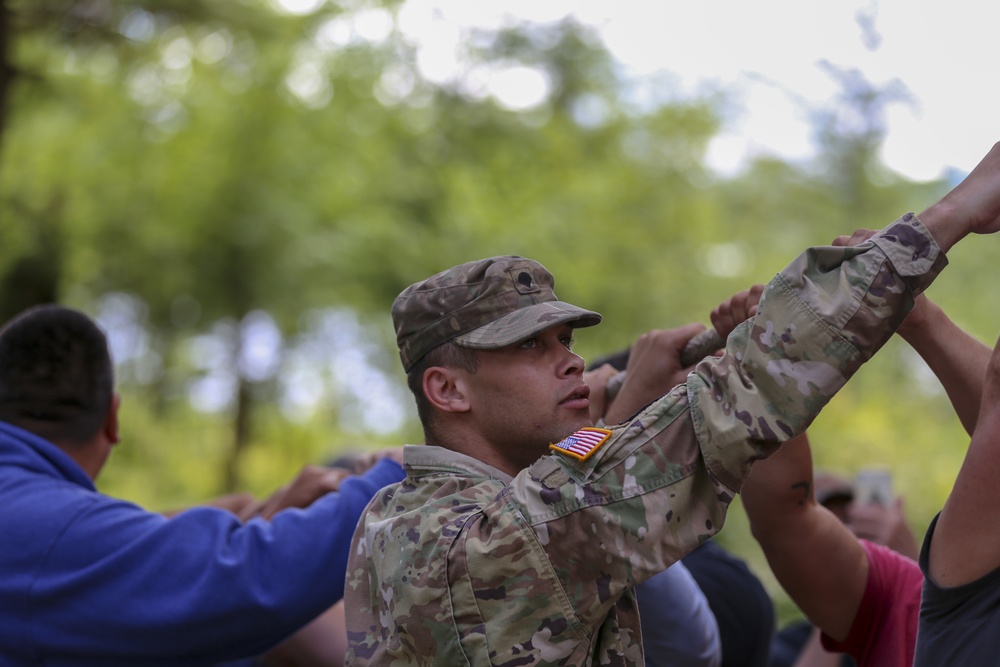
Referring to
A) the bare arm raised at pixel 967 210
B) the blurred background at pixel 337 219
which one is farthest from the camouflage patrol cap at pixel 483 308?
the blurred background at pixel 337 219

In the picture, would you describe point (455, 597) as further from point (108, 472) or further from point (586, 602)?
point (108, 472)

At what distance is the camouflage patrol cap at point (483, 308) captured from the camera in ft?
6.44

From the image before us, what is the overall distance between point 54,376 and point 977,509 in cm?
239

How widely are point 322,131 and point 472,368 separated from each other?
932 centimetres

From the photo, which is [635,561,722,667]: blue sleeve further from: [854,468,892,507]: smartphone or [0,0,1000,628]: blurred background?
[0,0,1000,628]: blurred background

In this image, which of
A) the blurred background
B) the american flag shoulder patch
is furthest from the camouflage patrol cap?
the blurred background

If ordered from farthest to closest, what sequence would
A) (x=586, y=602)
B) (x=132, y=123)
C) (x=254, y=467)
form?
(x=254, y=467) < (x=132, y=123) < (x=586, y=602)

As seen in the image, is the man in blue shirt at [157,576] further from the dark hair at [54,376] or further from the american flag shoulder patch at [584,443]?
the american flag shoulder patch at [584,443]

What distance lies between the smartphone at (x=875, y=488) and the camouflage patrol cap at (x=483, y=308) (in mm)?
2206

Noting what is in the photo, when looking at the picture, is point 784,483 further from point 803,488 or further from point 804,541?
point 804,541

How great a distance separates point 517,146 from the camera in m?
11.9

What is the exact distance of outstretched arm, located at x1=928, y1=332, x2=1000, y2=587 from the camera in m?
1.75

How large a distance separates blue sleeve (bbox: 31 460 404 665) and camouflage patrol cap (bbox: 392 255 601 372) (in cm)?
74

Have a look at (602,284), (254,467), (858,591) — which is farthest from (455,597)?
(254,467)
